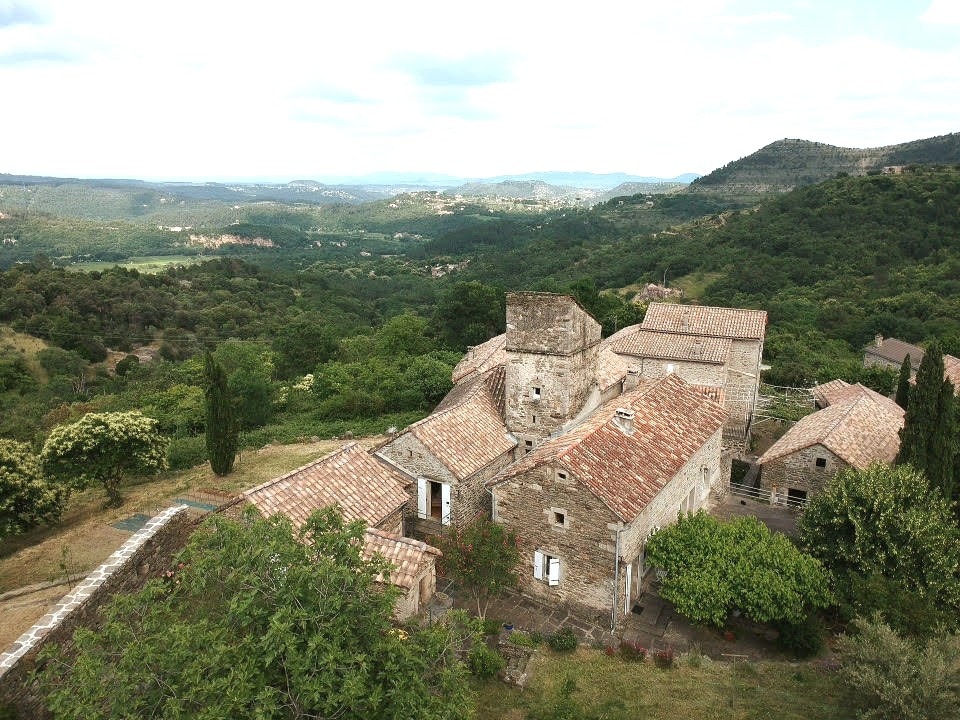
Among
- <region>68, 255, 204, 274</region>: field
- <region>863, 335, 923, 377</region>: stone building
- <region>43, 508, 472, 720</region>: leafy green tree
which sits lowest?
<region>68, 255, 204, 274</region>: field

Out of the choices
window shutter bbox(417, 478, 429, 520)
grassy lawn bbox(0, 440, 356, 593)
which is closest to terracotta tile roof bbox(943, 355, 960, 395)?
window shutter bbox(417, 478, 429, 520)

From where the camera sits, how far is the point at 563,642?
644 inches

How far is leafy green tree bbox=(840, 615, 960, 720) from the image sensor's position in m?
11.2

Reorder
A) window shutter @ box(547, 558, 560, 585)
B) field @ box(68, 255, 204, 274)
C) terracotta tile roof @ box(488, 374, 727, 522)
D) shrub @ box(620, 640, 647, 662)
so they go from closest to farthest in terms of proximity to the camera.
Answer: shrub @ box(620, 640, 647, 662), terracotta tile roof @ box(488, 374, 727, 522), window shutter @ box(547, 558, 560, 585), field @ box(68, 255, 204, 274)

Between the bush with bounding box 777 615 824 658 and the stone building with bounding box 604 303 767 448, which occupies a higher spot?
the stone building with bounding box 604 303 767 448

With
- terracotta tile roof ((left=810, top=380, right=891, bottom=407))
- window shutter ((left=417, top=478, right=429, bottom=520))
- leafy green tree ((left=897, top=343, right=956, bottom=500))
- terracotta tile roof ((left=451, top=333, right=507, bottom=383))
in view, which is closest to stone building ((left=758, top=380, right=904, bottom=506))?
leafy green tree ((left=897, top=343, right=956, bottom=500))

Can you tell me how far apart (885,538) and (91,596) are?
19.9 metres

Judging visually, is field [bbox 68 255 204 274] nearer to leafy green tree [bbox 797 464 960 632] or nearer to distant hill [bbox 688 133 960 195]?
leafy green tree [bbox 797 464 960 632]

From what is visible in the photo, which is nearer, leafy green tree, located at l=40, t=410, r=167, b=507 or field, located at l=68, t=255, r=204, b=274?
leafy green tree, located at l=40, t=410, r=167, b=507

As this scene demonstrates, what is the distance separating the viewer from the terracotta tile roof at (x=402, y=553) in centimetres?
1506

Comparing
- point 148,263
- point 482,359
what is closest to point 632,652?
point 482,359

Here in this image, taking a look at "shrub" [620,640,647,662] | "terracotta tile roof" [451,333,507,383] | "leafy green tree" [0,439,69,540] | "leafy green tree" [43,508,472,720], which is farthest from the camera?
"terracotta tile roof" [451,333,507,383]

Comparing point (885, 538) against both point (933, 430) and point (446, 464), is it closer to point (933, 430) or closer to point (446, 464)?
point (933, 430)

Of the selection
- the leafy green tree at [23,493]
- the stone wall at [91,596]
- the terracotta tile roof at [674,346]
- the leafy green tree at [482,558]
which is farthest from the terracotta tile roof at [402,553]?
the terracotta tile roof at [674,346]
